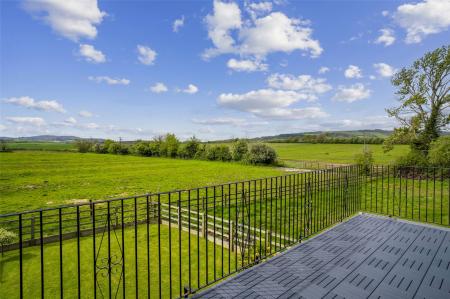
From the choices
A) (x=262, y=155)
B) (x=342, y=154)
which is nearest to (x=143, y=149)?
(x=262, y=155)

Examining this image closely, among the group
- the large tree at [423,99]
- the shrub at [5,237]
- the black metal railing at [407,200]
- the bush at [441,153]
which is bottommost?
the shrub at [5,237]

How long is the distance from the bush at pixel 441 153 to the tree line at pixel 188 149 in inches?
668

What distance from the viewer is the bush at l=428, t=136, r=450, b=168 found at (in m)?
14.6

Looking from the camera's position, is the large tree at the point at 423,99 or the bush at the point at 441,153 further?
the large tree at the point at 423,99

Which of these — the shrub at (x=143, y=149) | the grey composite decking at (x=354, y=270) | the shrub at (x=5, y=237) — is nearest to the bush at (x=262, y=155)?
the shrub at (x=5, y=237)

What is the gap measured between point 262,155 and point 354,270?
91.1 feet

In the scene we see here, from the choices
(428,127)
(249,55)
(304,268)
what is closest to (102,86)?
(249,55)

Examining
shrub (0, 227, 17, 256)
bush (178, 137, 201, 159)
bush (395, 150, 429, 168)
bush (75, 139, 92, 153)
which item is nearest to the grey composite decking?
shrub (0, 227, 17, 256)

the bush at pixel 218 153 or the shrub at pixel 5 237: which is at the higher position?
the bush at pixel 218 153

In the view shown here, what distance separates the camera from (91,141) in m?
66.6

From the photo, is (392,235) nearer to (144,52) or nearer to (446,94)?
(144,52)

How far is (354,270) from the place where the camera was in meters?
2.84

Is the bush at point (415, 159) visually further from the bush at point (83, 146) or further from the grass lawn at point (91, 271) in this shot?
the bush at point (83, 146)

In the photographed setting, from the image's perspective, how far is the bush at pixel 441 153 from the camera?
47.8 ft
